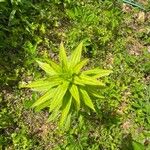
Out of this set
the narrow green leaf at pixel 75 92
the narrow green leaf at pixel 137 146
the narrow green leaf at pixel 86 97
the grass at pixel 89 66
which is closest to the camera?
the narrow green leaf at pixel 75 92

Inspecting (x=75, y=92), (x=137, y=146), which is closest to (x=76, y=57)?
(x=75, y=92)

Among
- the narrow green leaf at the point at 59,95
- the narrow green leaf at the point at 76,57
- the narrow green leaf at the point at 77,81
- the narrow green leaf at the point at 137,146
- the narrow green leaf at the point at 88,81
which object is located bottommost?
the narrow green leaf at the point at 137,146

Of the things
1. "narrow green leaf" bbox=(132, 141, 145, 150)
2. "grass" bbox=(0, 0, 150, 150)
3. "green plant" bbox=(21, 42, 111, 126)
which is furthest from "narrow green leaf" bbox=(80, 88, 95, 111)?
"narrow green leaf" bbox=(132, 141, 145, 150)

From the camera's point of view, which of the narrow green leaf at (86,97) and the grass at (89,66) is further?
the grass at (89,66)

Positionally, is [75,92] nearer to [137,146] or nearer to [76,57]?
[76,57]

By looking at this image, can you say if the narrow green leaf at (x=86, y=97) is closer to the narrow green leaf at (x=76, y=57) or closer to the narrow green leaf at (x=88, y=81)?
the narrow green leaf at (x=88, y=81)

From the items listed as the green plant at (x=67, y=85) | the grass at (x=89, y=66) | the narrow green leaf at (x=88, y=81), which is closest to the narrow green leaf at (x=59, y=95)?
the green plant at (x=67, y=85)

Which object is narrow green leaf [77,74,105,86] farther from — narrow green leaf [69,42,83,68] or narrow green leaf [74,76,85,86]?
narrow green leaf [69,42,83,68]

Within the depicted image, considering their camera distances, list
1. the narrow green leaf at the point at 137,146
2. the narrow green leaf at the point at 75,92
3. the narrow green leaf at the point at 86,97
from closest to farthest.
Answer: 1. the narrow green leaf at the point at 75,92
2. the narrow green leaf at the point at 86,97
3. the narrow green leaf at the point at 137,146
